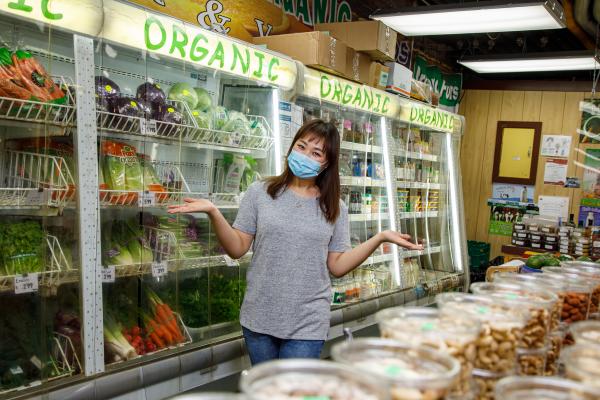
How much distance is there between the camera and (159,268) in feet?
9.63

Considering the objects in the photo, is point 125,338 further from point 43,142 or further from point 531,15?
point 531,15

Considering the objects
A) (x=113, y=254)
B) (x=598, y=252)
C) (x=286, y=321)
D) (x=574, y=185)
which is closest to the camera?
(x=286, y=321)

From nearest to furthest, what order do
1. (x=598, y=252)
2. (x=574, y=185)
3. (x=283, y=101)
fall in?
(x=283, y=101) → (x=598, y=252) → (x=574, y=185)

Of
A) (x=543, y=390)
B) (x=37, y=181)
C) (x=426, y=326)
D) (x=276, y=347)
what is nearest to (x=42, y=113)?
(x=37, y=181)

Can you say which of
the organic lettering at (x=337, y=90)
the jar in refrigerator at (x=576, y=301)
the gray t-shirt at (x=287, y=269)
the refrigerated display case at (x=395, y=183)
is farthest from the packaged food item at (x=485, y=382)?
the organic lettering at (x=337, y=90)

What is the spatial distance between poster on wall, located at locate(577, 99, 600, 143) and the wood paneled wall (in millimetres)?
202

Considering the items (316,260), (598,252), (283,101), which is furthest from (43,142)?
(598,252)

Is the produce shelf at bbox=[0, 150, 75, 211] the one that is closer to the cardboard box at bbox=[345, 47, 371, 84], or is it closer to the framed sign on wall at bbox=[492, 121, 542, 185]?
the cardboard box at bbox=[345, 47, 371, 84]

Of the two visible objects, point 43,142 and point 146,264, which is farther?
point 146,264

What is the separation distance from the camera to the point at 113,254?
2797 mm

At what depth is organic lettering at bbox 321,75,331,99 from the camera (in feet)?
13.6

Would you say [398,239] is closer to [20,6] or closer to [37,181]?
[37,181]

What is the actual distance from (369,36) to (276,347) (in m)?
3.20

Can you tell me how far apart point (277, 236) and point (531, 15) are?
3.34 meters
